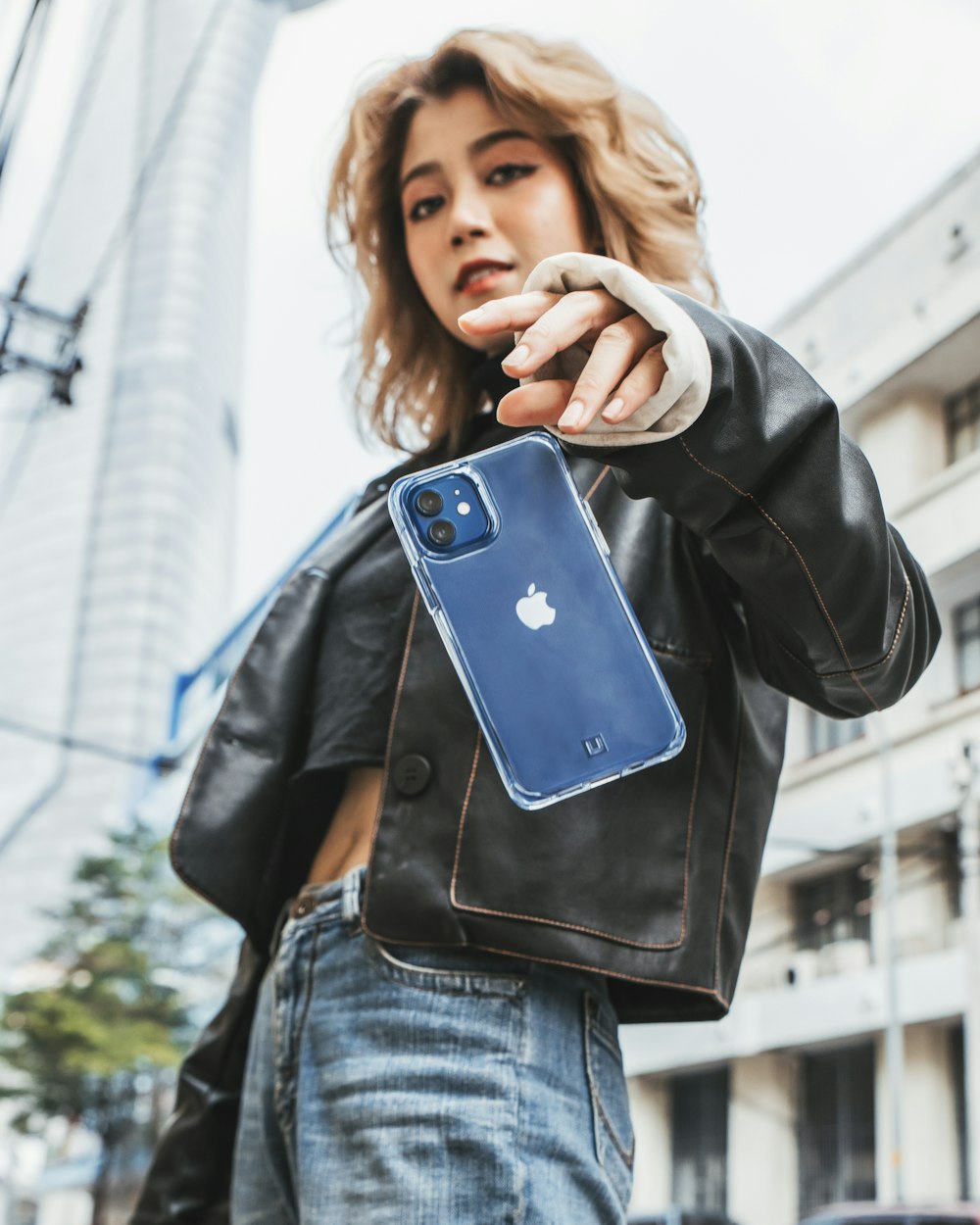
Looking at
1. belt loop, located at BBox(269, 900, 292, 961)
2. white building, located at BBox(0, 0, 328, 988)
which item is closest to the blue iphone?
belt loop, located at BBox(269, 900, 292, 961)

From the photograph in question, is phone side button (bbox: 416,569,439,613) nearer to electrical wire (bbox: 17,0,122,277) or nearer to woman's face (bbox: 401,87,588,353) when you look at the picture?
woman's face (bbox: 401,87,588,353)

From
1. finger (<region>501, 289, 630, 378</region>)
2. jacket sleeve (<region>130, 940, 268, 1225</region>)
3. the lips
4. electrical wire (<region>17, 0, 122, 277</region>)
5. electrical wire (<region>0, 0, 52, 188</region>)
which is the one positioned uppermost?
electrical wire (<region>17, 0, 122, 277</region>)

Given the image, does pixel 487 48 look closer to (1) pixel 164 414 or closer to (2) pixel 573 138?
(2) pixel 573 138

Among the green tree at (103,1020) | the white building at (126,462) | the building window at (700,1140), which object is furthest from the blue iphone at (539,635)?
the white building at (126,462)

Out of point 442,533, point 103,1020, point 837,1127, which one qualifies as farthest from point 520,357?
point 103,1020

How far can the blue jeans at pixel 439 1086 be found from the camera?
620 mm

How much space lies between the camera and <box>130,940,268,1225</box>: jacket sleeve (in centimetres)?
88

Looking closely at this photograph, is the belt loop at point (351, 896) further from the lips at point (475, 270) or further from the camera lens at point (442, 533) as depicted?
the lips at point (475, 270)

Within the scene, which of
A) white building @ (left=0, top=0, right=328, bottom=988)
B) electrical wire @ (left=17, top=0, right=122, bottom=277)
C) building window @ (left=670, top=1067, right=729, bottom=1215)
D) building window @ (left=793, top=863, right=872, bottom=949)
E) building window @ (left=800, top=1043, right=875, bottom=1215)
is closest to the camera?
electrical wire @ (left=17, top=0, right=122, bottom=277)

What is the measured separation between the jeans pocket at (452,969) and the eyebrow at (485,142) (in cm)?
61

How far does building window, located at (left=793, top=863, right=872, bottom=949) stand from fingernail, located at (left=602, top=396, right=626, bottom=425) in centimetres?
787

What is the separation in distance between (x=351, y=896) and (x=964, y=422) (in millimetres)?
5797

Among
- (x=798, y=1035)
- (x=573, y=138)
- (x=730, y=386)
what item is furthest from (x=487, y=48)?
(x=798, y=1035)

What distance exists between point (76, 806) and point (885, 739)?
20.6 meters
